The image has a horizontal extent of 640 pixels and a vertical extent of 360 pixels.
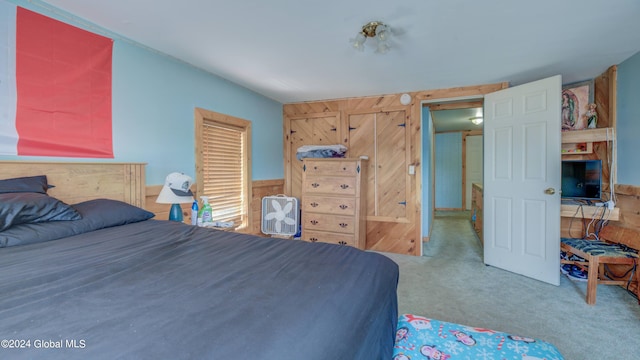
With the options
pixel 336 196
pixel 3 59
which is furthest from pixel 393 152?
pixel 3 59

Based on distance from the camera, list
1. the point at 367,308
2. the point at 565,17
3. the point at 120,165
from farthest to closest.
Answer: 1. the point at 120,165
2. the point at 565,17
3. the point at 367,308

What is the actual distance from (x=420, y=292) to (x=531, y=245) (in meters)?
1.40

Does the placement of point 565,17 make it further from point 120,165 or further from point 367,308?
point 120,165

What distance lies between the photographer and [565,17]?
78.1 inches

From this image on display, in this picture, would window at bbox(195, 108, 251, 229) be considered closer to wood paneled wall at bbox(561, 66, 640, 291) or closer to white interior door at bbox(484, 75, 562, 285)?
white interior door at bbox(484, 75, 562, 285)

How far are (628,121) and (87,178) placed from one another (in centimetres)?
475

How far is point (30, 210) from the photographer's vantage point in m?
1.47

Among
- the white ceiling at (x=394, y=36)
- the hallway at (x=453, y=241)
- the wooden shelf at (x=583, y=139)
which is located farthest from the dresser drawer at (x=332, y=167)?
the wooden shelf at (x=583, y=139)

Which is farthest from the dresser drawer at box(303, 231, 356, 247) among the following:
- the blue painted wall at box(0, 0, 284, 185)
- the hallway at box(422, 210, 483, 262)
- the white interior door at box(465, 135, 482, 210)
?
the white interior door at box(465, 135, 482, 210)

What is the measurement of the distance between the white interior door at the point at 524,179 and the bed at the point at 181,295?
2.41 metres

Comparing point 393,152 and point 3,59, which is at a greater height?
point 3,59

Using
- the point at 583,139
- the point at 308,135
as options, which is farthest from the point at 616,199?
the point at 308,135

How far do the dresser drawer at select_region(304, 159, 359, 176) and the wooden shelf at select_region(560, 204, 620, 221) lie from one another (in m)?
2.26

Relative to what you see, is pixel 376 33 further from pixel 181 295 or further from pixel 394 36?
pixel 181 295
